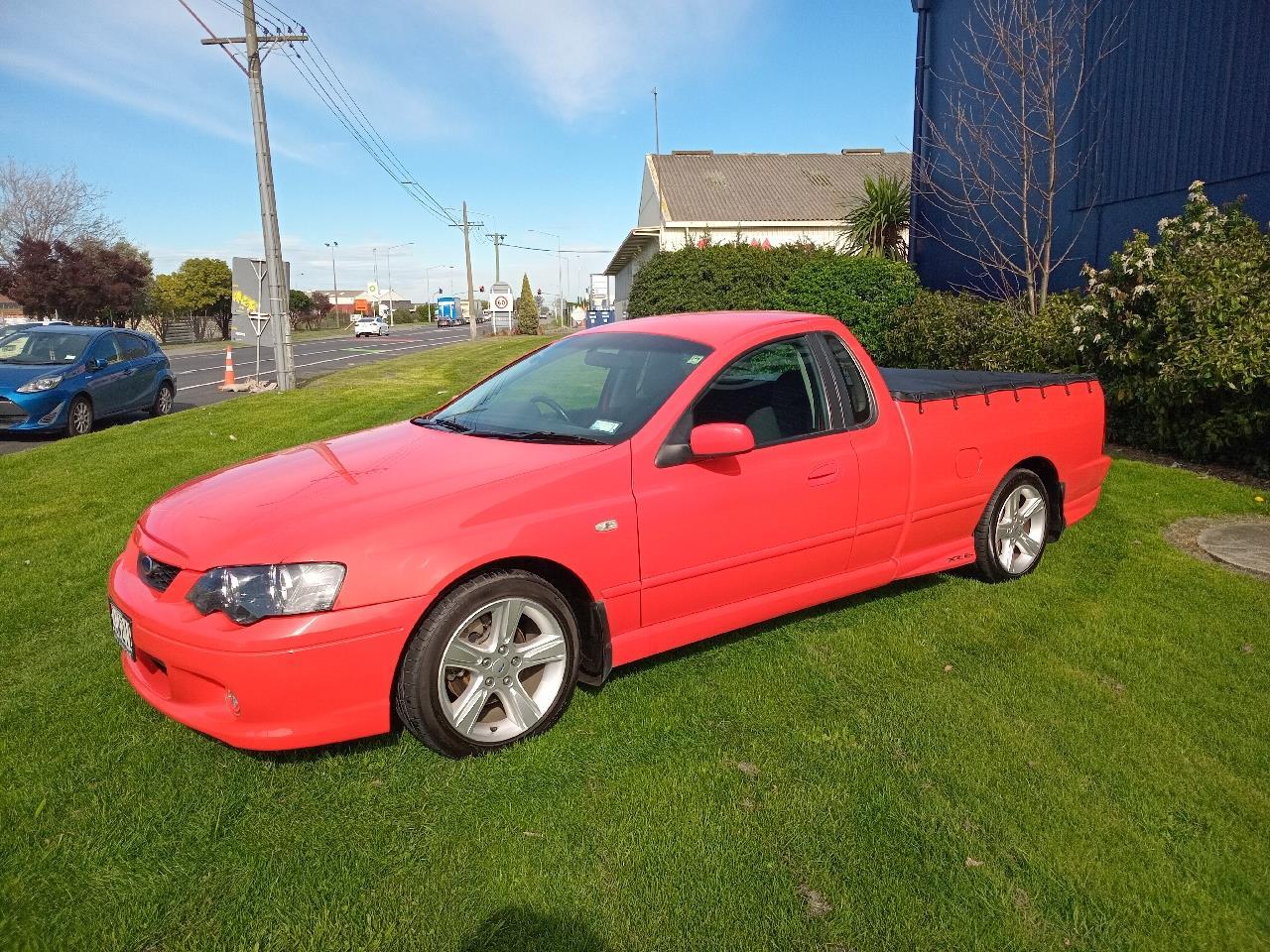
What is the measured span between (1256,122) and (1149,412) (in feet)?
11.8

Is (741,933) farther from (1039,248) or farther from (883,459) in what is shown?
(1039,248)

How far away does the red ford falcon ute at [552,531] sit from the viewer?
2.91m

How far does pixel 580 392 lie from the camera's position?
4.12m

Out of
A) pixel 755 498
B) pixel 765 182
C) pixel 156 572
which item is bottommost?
pixel 156 572

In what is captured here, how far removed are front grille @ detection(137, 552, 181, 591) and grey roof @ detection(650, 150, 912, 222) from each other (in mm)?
27707

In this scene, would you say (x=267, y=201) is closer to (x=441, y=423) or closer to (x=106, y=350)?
(x=106, y=350)

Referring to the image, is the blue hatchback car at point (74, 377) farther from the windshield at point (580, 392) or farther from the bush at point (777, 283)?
the windshield at point (580, 392)

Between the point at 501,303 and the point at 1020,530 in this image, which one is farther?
the point at 501,303

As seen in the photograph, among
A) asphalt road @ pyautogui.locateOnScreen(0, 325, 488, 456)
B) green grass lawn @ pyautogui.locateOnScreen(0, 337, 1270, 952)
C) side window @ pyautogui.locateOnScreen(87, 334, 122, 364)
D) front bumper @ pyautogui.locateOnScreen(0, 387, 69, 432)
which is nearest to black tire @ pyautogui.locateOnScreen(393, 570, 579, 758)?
green grass lawn @ pyautogui.locateOnScreen(0, 337, 1270, 952)

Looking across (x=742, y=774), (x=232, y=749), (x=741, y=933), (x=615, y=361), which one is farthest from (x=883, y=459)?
(x=232, y=749)

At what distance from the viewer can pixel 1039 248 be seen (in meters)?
12.8

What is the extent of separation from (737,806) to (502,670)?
0.96 metres

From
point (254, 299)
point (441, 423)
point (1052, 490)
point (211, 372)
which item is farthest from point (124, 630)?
point (211, 372)

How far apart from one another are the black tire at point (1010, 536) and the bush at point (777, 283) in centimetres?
924
